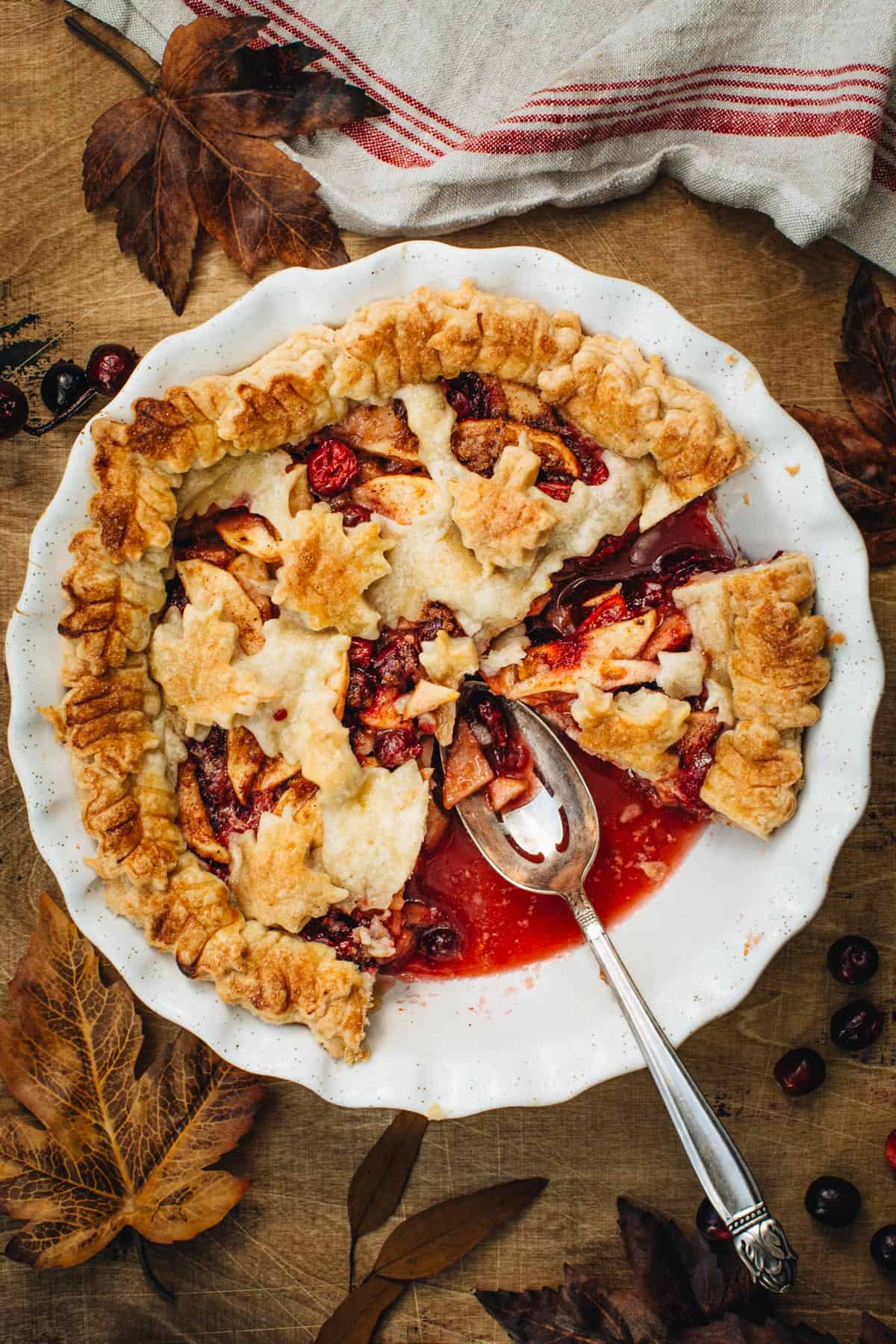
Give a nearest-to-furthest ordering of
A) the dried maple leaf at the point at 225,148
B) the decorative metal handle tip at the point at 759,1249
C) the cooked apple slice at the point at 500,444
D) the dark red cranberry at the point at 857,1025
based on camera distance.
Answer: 1. the decorative metal handle tip at the point at 759,1249
2. the cooked apple slice at the point at 500,444
3. the dried maple leaf at the point at 225,148
4. the dark red cranberry at the point at 857,1025

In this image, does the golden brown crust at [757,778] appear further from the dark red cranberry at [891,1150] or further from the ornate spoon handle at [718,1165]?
the dark red cranberry at [891,1150]

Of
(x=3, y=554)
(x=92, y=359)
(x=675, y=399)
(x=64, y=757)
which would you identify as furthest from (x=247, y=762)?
(x=675, y=399)

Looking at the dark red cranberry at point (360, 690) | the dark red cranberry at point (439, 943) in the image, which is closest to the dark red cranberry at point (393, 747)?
the dark red cranberry at point (360, 690)

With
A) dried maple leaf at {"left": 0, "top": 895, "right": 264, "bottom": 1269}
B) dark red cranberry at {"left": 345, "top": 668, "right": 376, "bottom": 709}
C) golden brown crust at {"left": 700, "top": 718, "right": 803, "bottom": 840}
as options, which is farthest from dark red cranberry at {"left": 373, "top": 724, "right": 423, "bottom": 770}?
dried maple leaf at {"left": 0, "top": 895, "right": 264, "bottom": 1269}

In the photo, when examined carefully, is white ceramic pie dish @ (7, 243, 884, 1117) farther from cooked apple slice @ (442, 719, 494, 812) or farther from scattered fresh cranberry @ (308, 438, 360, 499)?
cooked apple slice @ (442, 719, 494, 812)

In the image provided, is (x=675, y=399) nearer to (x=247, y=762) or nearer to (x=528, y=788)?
(x=528, y=788)

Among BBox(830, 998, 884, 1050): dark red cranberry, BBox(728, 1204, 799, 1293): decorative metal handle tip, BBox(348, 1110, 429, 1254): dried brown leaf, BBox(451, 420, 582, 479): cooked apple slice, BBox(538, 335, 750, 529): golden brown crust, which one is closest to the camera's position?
BBox(728, 1204, 799, 1293): decorative metal handle tip

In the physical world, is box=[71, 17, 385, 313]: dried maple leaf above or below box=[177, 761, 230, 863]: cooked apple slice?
above
